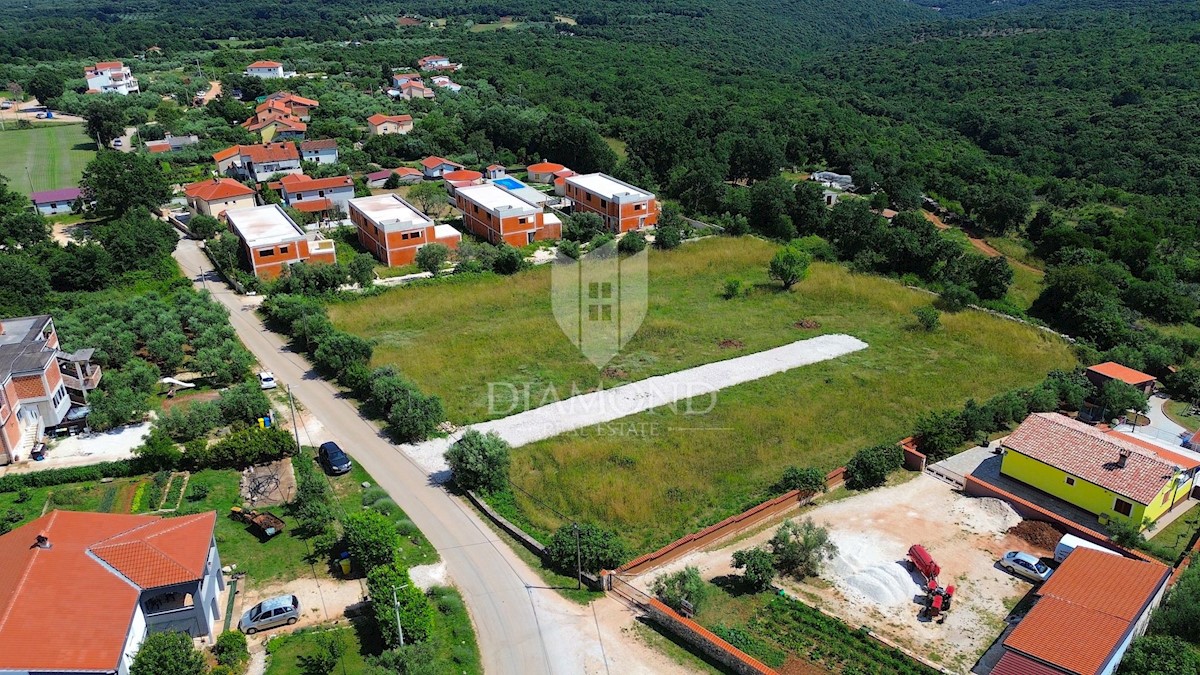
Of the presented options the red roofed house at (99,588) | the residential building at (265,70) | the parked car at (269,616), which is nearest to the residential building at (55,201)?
the residential building at (265,70)

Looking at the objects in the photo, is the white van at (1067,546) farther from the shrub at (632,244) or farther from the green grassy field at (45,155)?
the green grassy field at (45,155)

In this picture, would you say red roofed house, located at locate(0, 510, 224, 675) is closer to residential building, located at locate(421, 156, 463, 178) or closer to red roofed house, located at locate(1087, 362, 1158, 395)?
red roofed house, located at locate(1087, 362, 1158, 395)

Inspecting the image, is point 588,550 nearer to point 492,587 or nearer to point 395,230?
point 492,587

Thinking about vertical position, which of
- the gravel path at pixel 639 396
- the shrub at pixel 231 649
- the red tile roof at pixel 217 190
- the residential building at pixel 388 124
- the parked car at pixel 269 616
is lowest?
the gravel path at pixel 639 396

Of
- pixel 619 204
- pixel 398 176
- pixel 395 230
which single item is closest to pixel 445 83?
pixel 398 176

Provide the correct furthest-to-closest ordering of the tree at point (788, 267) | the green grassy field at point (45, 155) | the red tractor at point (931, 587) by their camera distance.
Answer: the green grassy field at point (45, 155) < the tree at point (788, 267) < the red tractor at point (931, 587)

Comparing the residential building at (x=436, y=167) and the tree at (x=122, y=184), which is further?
the residential building at (x=436, y=167)
